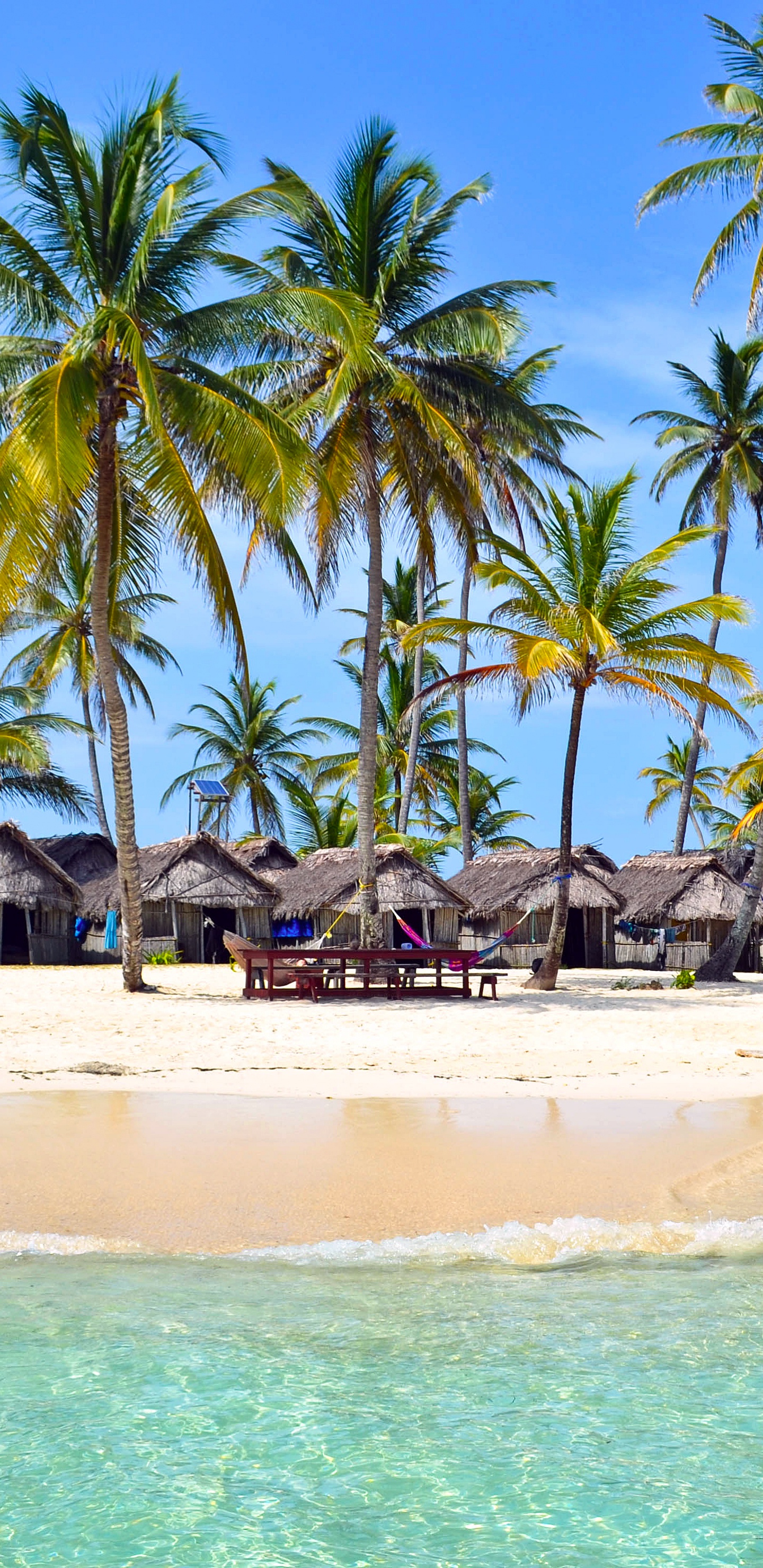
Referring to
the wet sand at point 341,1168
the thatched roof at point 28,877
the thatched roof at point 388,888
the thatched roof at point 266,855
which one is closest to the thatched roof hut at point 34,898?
the thatched roof at point 28,877

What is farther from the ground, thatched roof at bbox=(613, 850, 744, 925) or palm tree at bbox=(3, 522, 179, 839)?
palm tree at bbox=(3, 522, 179, 839)

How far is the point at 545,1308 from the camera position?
459 cm

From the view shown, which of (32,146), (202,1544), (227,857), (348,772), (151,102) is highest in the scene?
(151,102)

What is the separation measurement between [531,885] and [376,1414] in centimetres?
2457

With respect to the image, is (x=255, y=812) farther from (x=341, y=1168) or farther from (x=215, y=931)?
(x=341, y=1168)

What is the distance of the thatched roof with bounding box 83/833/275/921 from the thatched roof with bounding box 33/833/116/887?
288cm

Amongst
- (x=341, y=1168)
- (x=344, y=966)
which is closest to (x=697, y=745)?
(x=344, y=966)

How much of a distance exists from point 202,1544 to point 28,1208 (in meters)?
2.69

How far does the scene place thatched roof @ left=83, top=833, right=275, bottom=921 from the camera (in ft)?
86.0

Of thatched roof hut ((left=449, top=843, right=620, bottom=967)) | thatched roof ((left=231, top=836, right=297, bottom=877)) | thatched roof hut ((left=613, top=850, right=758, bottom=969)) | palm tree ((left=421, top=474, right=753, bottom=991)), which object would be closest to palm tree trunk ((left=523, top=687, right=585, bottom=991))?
palm tree ((left=421, top=474, right=753, bottom=991))

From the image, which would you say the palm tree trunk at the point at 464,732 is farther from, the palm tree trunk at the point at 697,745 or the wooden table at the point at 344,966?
the wooden table at the point at 344,966

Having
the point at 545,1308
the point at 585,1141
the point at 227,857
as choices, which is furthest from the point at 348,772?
the point at 545,1308

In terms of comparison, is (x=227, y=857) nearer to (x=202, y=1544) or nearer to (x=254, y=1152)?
(x=254, y=1152)

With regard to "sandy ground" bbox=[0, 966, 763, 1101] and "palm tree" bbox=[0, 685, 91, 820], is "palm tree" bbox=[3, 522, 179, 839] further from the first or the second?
"sandy ground" bbox=[0, 966, 763, 1101]
